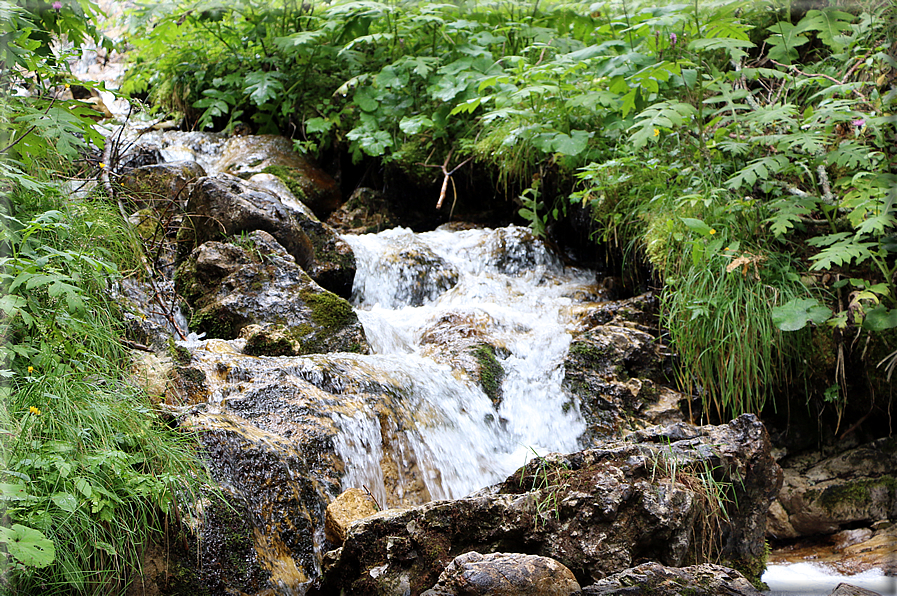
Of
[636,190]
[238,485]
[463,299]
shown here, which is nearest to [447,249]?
[463,299]

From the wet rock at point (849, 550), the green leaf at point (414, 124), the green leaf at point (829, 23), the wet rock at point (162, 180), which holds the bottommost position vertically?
the wet rock at point (849, 550)

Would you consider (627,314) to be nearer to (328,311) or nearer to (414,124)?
(328,311)

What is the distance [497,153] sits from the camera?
5.57m

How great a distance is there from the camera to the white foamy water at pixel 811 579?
6.92 ft

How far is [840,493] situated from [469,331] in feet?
7.76

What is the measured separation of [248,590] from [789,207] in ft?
10.5

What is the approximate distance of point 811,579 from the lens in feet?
8.43

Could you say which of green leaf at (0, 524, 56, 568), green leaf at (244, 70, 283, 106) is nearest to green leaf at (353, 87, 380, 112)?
green leaf at (244, 70, 283, 106)

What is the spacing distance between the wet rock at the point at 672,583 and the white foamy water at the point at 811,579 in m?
0.26

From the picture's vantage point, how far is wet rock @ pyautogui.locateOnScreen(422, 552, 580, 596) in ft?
5.61

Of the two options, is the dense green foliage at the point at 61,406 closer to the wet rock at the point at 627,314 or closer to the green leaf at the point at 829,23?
the wet rock at the point at 627,314

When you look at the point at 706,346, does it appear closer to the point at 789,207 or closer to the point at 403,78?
the point at 789,207

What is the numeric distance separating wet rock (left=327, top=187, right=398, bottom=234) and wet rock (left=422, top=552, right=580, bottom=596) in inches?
196

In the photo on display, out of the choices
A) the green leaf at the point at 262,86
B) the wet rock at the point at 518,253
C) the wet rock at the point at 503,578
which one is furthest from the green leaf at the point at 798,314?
the green leaf at the point at 262,86
